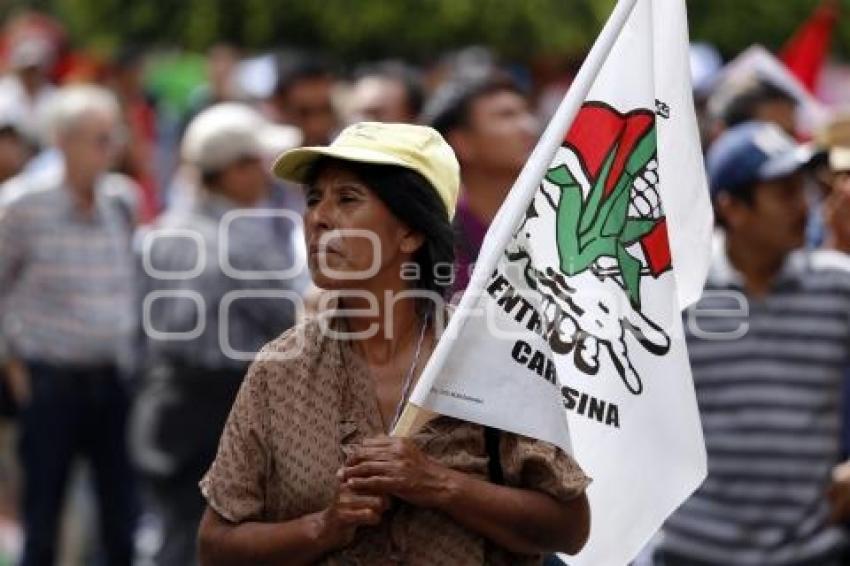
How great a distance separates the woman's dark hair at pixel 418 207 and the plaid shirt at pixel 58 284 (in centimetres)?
562

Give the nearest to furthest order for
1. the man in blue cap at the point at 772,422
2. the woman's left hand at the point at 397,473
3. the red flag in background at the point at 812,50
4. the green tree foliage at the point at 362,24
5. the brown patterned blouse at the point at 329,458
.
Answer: the woman's left hand at the point at 397,473 < the brown patterned blouse at the point at 329,458 < the man in blue cap at the point at 772,422 < the red flag in background at the point at 812,50 < the green tree foliage at the point at 362,24

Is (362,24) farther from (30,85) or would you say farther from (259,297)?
(259,297)

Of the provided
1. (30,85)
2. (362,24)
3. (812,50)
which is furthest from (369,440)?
(362,24)

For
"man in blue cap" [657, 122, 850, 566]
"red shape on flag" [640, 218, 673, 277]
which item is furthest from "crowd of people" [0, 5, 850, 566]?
"red shape on flag" [640, 218, 673, 277]

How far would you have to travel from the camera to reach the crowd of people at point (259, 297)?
23.4 feet

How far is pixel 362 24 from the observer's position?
20281mm

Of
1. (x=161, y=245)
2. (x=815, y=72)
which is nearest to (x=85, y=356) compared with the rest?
(x=161, y=245)

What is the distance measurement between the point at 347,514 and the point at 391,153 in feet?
2.48

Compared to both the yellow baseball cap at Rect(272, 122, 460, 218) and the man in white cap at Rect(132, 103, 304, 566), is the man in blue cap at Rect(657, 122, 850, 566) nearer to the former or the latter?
the yellow baseball cap at Rect(272, 122, 460, 218)

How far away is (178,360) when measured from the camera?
9.44m

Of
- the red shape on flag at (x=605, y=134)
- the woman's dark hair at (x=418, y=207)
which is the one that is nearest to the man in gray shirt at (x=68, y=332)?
Answer: the red shape on flag at (x=605, y=134)

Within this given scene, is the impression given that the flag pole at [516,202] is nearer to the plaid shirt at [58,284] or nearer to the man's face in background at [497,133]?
the man's face in background at [497,133]

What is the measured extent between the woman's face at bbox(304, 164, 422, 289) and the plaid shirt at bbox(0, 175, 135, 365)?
224 inches

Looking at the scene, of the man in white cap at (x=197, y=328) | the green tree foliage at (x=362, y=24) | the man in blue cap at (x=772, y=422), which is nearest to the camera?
the man in blue cap at (x=772, y=422)
